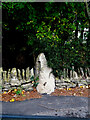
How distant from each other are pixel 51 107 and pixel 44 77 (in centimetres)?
175

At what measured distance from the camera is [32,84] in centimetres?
655

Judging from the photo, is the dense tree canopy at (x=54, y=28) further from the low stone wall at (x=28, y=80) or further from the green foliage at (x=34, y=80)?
the green foliage at (x=34, y=80)

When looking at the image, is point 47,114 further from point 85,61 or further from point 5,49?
point 5,49

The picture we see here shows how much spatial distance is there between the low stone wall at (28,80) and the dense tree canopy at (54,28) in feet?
1.39

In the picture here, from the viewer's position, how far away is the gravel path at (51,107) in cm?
436

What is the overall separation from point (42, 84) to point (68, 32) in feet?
9.72

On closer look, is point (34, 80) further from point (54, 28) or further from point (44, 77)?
point (54, 28)

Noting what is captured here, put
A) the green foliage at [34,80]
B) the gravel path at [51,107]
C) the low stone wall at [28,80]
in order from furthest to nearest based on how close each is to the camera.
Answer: the green foliage at [34,80] < the low stone wall at [28,80] < the gravel path at [51,107]

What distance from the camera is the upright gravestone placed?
6289 mm

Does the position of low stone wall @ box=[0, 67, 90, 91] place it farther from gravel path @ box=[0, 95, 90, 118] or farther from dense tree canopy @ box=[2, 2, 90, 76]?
gravel path @ box=[0, 95, 90, 118]

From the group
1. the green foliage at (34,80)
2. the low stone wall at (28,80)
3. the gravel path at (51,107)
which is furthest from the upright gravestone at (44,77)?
the gravel path at (51,107)

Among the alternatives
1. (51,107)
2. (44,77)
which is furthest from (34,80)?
(51,107)

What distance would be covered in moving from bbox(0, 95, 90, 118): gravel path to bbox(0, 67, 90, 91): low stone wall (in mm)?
1015

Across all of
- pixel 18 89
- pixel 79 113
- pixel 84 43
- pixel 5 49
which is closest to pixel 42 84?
pixel 18 89
